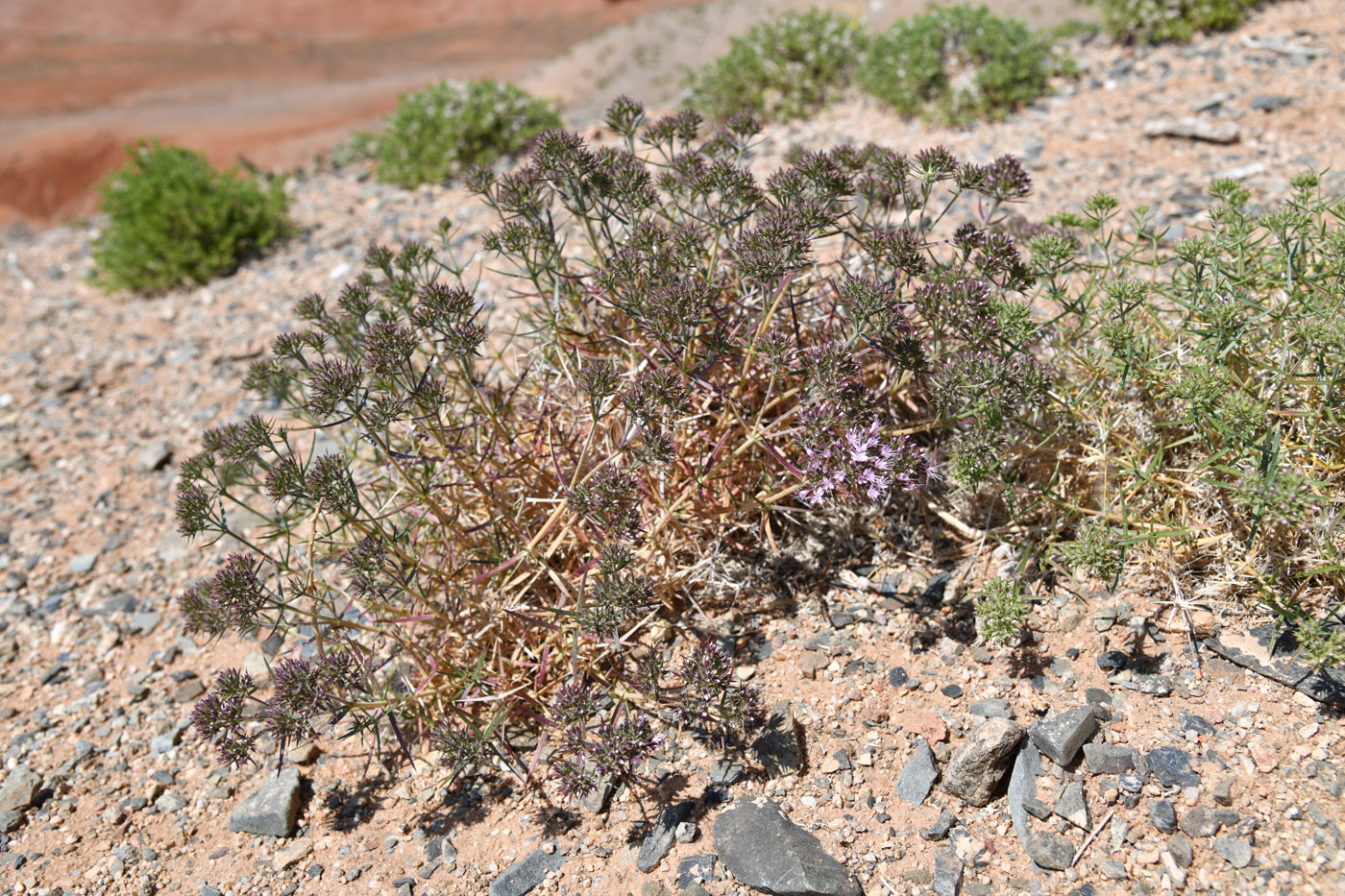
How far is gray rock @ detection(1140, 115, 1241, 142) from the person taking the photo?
5.02 meters

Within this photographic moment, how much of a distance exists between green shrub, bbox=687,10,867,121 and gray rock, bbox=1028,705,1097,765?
5.65 m

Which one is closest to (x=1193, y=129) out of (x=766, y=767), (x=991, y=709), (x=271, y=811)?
(x=991, y=709)

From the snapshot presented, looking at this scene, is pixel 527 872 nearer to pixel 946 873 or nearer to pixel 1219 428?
pixel 946 873

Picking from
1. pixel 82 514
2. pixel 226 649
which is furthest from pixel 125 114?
pixel 226 649

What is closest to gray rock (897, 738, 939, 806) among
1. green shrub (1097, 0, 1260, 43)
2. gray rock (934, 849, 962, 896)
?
gray rock (934, 849, 962, 896)

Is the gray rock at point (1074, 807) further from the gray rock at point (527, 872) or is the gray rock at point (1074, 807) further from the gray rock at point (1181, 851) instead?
the gray rock at point (527, 872)

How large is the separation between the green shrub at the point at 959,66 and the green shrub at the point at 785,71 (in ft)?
1.54

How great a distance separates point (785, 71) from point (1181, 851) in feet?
21.2

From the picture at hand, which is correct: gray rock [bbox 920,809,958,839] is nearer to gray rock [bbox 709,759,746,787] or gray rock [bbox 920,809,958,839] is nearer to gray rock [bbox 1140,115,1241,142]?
gray rock [bbox 709,759,746,787]

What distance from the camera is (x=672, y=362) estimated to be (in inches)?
109

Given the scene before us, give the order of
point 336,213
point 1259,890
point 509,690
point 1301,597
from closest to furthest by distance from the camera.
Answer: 1. point 1259,890
2. point 1301,597
3. point 509,690
4. point 336,213

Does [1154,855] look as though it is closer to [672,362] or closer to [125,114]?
[672,362]

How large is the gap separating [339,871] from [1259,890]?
7.98 ft

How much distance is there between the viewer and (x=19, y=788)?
9.80 feet
